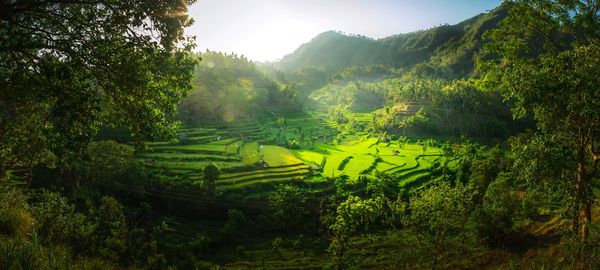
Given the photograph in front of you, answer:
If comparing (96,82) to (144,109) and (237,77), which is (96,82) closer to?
(144,109)

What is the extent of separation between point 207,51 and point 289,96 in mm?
32341

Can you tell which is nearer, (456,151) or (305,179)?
(305,179)

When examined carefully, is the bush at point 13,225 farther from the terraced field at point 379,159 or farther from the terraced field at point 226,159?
the terraced field at point 379,159

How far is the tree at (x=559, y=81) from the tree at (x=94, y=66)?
37.2ft

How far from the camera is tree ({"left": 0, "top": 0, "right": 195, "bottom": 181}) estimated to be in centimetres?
995

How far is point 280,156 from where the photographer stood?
76125 millimetres

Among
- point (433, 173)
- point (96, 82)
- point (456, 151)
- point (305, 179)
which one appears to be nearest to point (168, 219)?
point (305, 179)

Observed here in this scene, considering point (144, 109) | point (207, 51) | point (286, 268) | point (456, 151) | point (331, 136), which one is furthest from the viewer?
point (207, 51)

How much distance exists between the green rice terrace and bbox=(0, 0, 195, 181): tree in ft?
149

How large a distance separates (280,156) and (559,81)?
6551 centimetres

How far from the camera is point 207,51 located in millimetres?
131875

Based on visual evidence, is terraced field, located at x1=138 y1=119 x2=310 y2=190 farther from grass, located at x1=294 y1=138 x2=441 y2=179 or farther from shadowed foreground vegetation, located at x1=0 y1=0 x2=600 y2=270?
grass, located at x1=294 y1=138 x2=441 y2=179

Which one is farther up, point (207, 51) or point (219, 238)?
point (207, 51)

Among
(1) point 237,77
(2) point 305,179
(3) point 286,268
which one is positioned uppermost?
(1) point 237,77
